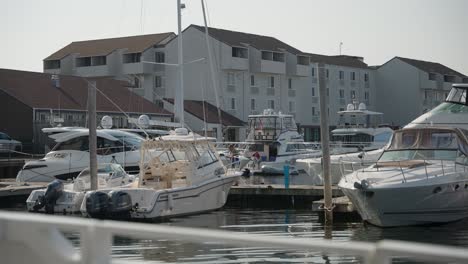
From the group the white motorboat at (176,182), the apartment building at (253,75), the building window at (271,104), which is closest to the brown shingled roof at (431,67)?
the apartment building at (253,75)

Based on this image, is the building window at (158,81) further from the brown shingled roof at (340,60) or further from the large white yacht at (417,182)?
the large white yacht at (417,182)

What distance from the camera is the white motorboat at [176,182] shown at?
67.1 feet

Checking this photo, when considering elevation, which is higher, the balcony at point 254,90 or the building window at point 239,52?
the building window at point 239,52

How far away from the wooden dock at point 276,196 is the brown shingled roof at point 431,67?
71.8 metres

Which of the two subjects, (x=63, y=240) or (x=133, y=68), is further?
(x=133, y=68)

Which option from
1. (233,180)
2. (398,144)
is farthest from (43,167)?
(398,144)

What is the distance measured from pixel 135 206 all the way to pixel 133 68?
179 ft

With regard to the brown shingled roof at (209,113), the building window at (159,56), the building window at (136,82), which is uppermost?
the building window at (159,56)

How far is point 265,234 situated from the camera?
18781 millimetres

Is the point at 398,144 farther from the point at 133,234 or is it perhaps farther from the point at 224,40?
the point at 224,40

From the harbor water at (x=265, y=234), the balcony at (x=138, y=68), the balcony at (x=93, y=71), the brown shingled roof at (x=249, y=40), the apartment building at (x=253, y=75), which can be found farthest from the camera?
the balcony at (x=93, y=71)

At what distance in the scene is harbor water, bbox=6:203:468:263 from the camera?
1388 cm

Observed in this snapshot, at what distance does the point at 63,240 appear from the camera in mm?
4613

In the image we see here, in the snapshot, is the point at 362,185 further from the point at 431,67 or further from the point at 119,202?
the point at 431,67
